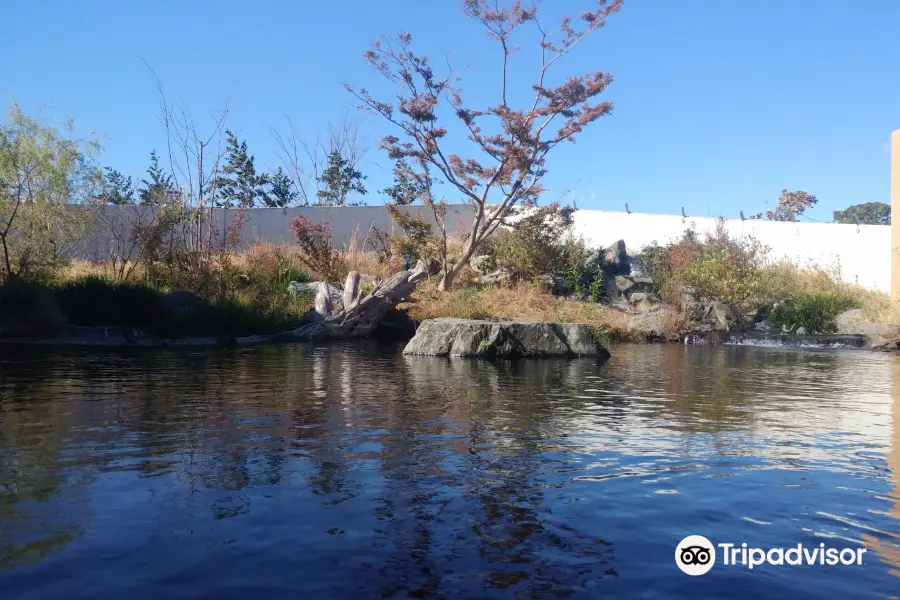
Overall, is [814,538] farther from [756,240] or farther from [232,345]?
[756,240]

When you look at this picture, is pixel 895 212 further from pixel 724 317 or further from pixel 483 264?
pixel 483 264

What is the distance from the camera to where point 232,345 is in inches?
545

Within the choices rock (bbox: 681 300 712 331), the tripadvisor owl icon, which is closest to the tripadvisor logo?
the tripadvisor owl icon

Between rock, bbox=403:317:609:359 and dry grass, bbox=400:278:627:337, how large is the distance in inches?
116

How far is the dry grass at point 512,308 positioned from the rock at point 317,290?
156cm

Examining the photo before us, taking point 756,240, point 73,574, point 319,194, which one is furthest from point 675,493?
point 319,194

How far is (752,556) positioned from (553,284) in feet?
57.9

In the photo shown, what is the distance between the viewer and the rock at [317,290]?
16.2 meters

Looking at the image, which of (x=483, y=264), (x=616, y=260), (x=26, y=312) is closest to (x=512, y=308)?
(x=483, y=264)

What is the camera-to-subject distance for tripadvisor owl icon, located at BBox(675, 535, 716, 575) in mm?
2906

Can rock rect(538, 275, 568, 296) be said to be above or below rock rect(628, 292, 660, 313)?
above

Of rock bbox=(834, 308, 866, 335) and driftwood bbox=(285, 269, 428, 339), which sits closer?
driftwood bbox=(285, 269, 428, 339)

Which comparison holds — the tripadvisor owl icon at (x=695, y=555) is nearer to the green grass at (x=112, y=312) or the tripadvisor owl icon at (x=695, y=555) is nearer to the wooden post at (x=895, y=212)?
the green grass at (x=112, y=312)

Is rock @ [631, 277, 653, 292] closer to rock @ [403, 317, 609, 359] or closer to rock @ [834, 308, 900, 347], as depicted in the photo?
rock @ [834, 308, 900, 347]
